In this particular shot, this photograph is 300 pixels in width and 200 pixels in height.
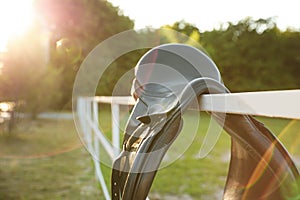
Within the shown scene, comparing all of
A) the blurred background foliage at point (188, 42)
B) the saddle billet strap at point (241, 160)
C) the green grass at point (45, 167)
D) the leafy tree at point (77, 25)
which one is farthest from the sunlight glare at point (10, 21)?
the saddle billet strap at point (241, 160)

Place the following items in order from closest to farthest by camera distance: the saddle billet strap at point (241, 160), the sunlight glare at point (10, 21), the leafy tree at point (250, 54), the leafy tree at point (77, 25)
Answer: the saddle billet strap at point (241, 160) < the sunlight glare at point (10, 21) < the leafy tree at point (77, 25) < the leafy tree at point (250, 54)

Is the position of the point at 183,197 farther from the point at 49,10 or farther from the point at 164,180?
the point at 49,10

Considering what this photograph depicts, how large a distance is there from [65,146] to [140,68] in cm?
644

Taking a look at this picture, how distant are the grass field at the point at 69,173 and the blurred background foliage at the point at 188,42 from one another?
2931 mm

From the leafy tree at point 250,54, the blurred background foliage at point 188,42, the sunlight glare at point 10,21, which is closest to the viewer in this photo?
the sunlight glare at point 10,21

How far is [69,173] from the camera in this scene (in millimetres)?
4672

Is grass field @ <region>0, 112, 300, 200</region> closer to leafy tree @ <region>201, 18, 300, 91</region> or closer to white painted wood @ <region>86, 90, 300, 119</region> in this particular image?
white painted wood @ <region>86, 90, 300, 119</region>

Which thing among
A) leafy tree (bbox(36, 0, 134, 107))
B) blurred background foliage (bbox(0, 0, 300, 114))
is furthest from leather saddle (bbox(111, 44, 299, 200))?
leafy tree (bbox(36, 0, 134, 107))

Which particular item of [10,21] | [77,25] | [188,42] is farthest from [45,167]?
[77,25]

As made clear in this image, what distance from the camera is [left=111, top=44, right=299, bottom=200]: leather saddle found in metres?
0.67

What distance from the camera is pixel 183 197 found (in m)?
3.53

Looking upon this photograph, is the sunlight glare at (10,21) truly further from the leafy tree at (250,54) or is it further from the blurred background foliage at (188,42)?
the leafy tree at (250,54)

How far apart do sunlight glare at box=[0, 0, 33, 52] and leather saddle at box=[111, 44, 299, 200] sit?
21.4 ft

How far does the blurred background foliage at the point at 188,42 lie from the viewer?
12.1 meters
